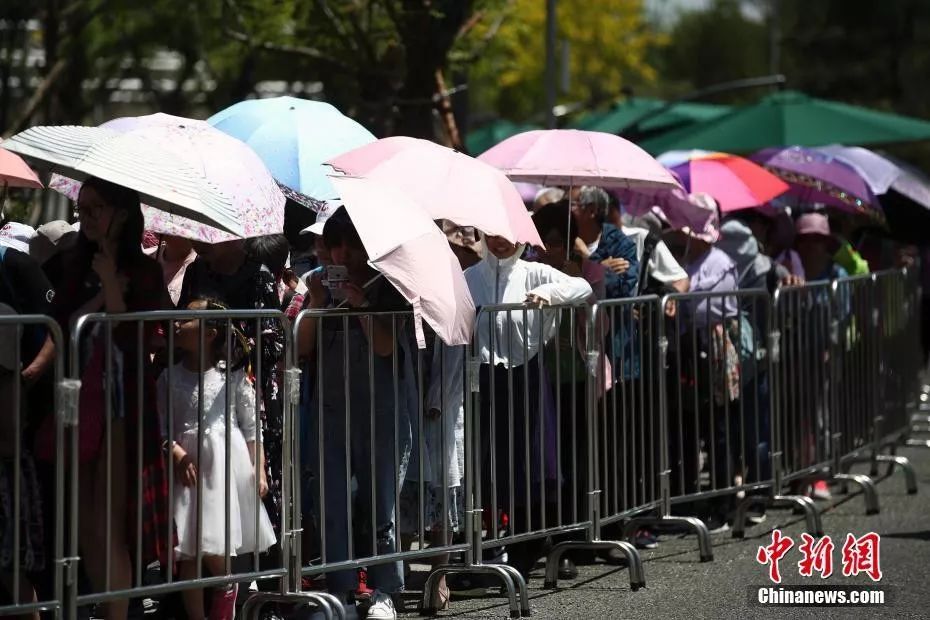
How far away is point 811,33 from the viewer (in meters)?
56.2

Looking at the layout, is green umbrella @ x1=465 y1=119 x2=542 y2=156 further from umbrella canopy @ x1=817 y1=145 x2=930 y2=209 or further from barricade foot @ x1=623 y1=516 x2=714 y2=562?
barricade foot @ x1=623 y1=516 x2=714 y2=562

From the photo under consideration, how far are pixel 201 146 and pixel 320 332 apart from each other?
0.99 meters

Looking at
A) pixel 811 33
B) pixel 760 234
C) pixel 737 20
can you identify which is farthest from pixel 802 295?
pixel 737 20

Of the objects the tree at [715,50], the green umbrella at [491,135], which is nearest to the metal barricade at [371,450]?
the green umbrella at [491,135]

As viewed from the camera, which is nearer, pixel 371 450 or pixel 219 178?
pixel 219 178

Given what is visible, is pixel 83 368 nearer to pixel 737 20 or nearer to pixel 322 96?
pixel 322 96

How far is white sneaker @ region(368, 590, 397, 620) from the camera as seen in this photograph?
7.87 meters

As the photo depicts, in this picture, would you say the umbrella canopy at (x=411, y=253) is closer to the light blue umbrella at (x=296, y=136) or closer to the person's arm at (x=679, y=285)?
the light blue umbrella at (x=296, y=136)

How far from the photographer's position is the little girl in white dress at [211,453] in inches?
275


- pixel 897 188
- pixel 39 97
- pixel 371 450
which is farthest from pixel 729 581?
pixel 39 97

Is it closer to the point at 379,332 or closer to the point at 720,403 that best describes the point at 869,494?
the point at 720,403

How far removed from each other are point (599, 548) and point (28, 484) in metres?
3.48

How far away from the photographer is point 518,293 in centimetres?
906

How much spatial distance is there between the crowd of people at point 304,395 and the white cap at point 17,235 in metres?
0.01
